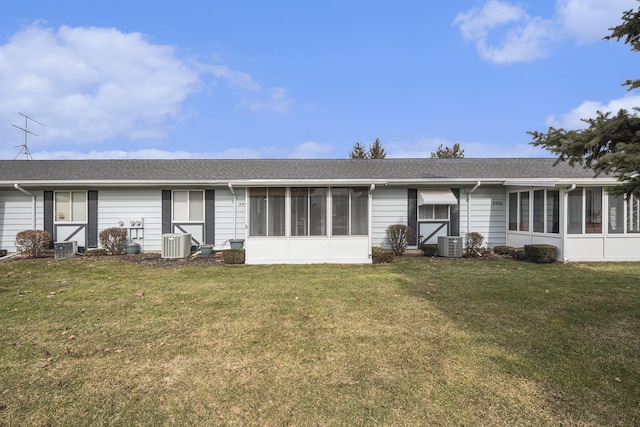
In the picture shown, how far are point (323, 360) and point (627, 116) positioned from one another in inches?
187

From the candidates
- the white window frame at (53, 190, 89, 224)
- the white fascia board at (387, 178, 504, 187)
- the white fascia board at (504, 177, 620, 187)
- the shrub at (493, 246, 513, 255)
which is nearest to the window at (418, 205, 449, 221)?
the white fascia board at (387, 178, 504, 187)

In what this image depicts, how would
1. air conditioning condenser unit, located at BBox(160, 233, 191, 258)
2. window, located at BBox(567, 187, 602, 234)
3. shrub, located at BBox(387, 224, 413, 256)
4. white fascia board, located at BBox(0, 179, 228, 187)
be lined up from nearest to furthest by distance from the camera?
window, located at BBox(567, 187, 602, 234) → air conditioning condenser unit, located at BBox(160, 233, 191, 258) → white fascia board, located at BBox(0, 179, 228, 187) → shrub, located at BBox(387, 224, 413, 256)

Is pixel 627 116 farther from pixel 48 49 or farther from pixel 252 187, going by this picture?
pixel 48 49

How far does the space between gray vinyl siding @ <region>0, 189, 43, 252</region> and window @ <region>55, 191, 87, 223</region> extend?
24.6 inches

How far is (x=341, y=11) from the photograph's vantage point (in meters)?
12.3

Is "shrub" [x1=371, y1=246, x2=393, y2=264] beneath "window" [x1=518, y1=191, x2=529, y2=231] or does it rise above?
beneath

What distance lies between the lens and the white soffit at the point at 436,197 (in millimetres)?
12008

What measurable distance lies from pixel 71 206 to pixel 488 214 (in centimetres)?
1578

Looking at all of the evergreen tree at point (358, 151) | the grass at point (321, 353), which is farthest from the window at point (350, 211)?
the evergreen tree at point (358, 151)

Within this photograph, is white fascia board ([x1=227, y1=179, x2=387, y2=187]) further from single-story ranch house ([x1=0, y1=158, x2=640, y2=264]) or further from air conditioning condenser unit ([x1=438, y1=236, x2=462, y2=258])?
air conditioning condenser unit ([x1=438, y1=236, x2=462, y2=258])

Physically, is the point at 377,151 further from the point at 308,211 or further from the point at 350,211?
the point at 308,211

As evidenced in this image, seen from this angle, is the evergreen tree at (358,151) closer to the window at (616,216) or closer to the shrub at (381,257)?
the window at (616,216)

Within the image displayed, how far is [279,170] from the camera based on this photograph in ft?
44.8

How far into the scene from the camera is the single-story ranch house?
1004cm
